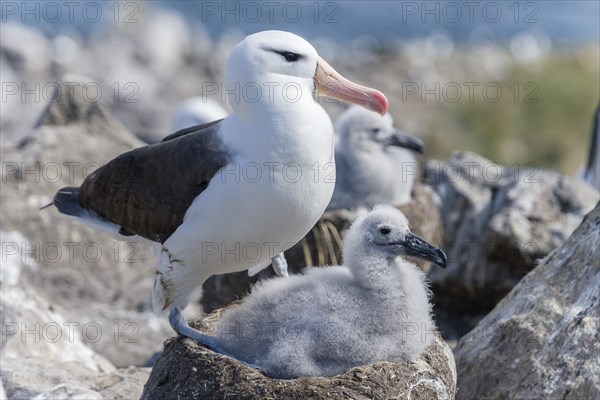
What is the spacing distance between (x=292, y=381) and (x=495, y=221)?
12.1ft

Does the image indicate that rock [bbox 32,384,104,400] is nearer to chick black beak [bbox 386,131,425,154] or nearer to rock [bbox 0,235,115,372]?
rock [bbox 0,235,115,372]

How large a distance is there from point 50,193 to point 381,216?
13.1 feet

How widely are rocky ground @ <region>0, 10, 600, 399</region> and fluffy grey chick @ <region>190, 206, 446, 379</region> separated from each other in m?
0.13

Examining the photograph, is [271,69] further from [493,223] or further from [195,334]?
[493,223]

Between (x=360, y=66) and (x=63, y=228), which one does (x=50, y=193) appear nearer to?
(x=63, y=228)

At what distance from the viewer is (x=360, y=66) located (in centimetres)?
2147

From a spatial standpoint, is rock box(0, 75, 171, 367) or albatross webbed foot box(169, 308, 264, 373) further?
rock box(0, 75, 171, 367)

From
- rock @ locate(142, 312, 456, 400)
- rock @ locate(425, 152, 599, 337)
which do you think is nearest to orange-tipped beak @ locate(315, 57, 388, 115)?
rock @ locate(142, 312, 456, 400)

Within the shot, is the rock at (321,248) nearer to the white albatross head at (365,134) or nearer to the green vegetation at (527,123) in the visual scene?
the white albatross head at (365,134)

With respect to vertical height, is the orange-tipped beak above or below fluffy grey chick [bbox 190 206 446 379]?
above

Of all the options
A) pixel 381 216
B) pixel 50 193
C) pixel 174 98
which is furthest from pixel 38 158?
pixel 174 98

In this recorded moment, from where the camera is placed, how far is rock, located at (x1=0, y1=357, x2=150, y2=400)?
18.8ft

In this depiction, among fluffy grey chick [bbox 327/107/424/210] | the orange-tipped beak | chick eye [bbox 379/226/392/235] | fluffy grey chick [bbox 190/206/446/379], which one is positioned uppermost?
the orange-tipped beak

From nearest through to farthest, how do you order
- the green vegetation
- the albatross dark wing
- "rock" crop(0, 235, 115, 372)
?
the albatross dark wing < "rock" crop(0, 235, 115, 372) < the green vegetation
